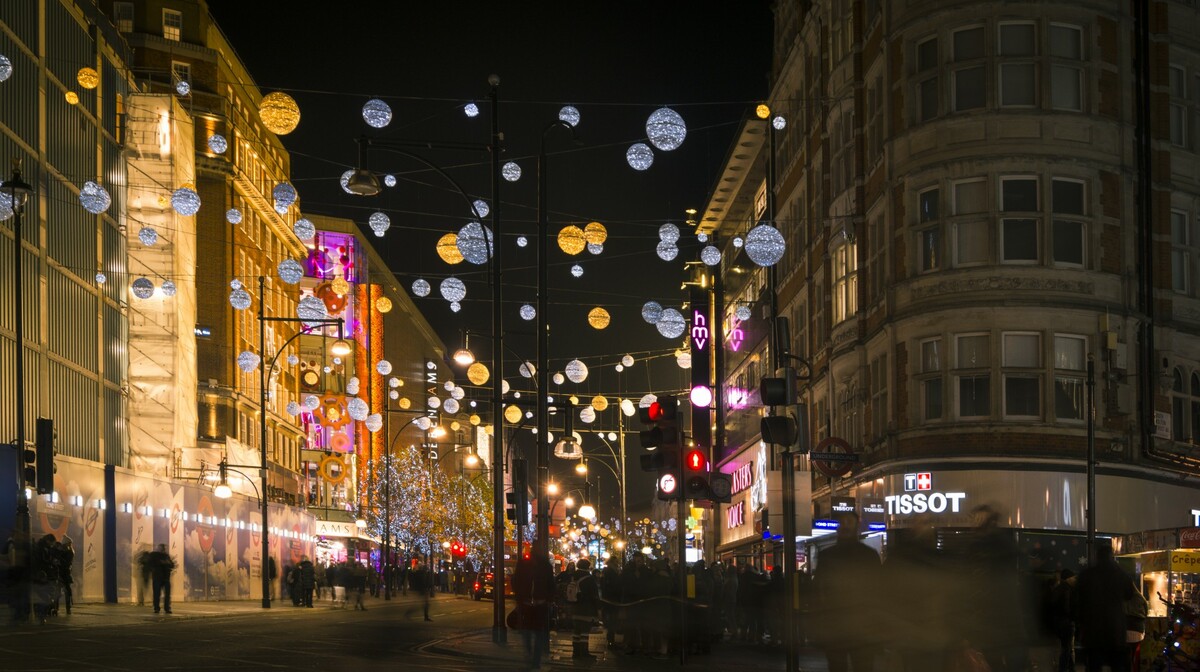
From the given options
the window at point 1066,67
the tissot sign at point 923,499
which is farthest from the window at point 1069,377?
the window at point 1066,67

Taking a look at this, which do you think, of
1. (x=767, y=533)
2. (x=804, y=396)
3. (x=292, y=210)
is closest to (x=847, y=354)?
(x=767, y=533)

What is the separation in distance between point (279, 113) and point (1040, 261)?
50.6 feet

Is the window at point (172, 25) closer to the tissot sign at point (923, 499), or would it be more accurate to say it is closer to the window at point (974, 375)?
the tissot sign at point (923, 499)

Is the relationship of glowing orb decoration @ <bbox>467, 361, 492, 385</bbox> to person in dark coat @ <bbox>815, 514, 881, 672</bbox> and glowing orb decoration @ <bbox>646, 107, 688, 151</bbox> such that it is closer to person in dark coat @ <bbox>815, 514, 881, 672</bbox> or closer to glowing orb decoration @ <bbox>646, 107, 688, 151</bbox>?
glowing orb decoration @ <bbox>646, 107, 688, 151</bbox>

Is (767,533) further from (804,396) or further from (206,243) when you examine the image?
(206,243)

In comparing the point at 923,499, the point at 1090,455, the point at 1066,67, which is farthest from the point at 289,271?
the point at 1090,455

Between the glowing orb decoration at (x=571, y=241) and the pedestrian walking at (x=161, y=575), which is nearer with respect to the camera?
the glowing orb decoration at (x=571, y=241)

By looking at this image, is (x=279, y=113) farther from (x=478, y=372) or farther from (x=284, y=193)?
(x=478, y=372)

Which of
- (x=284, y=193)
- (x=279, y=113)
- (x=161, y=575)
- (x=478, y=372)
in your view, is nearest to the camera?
(x=279, y=113)

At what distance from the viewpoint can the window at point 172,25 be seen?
75750 millimetres

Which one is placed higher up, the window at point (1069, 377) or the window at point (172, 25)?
the window at point (172, 25)

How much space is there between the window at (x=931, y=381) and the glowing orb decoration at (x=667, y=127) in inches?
374

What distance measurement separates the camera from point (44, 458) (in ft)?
107

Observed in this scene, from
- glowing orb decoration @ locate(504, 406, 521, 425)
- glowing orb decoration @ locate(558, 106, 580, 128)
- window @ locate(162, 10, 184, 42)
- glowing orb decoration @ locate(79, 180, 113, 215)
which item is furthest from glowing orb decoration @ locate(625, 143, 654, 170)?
window @ locate(162, 10, 184, 42)
